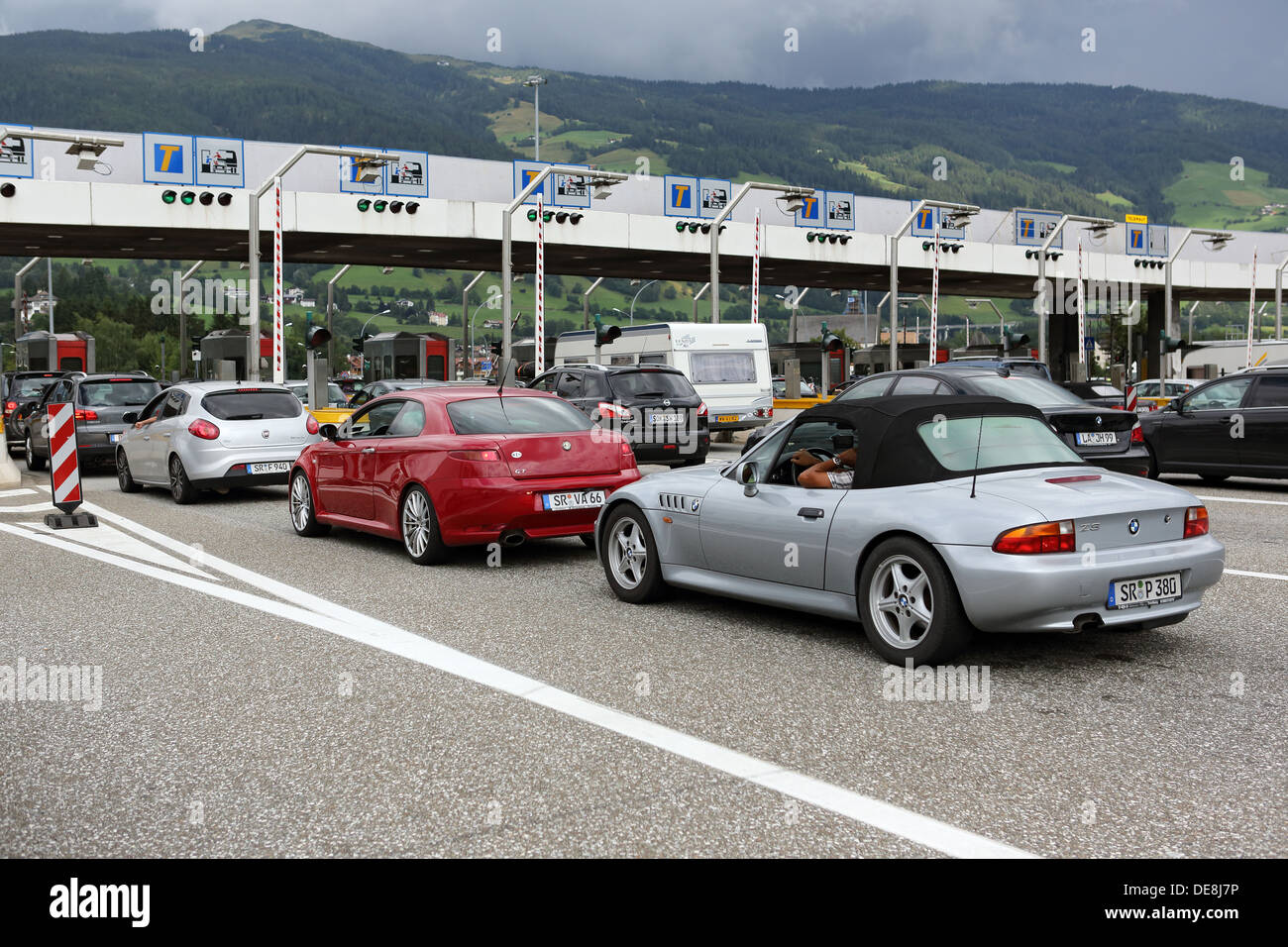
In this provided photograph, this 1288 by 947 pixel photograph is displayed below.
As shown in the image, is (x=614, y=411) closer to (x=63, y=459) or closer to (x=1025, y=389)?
(x=1025, y=389)

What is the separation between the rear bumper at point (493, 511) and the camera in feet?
31.3

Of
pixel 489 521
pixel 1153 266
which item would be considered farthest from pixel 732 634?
pixel 1153 266

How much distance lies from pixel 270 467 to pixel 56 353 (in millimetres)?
32810

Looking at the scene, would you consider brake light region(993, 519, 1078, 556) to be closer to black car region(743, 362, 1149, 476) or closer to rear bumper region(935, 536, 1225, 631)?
rear bumper region(935, 536, 1225, 631)

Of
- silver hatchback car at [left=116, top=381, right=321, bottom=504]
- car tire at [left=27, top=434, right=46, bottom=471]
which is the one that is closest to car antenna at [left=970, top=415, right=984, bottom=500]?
silver hatchback car at [left=116, top=381, right=321, bottom=504]

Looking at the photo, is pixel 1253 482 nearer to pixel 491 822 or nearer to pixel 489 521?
pixel 489 521

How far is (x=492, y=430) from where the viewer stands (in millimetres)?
10008

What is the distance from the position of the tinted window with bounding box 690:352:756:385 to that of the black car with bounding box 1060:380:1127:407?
26.2 feet

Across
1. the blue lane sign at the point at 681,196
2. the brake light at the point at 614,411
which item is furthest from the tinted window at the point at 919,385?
the blue lane sign at the point at 681,196

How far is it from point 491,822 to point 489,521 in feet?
18.2

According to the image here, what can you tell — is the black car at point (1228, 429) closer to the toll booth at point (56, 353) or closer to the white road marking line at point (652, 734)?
the white road marking line at point (652, 734)

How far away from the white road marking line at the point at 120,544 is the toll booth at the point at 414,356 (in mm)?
30128
